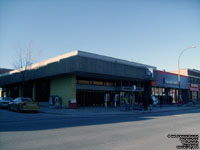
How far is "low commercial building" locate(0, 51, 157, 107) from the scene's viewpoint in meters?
24.0

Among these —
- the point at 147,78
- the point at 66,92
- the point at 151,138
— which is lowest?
the point at 151,138

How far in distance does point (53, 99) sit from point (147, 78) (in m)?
14.7

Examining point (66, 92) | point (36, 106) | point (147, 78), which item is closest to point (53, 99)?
point (66, 92)

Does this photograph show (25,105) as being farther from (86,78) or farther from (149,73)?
(149,73)

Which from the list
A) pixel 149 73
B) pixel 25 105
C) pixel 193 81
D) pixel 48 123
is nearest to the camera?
pixel 48 123

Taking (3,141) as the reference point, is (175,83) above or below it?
above

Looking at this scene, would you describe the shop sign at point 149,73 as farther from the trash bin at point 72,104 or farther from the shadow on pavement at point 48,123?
the shadow on pavement at point 48,123

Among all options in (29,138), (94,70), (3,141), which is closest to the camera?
(3,141)

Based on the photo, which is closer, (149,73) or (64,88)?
(64,88)

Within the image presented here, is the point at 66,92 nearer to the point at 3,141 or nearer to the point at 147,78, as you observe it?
the point at 147,78

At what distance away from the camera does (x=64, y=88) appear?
27.3 m

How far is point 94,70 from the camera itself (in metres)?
24.0

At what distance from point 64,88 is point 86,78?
3345 mm

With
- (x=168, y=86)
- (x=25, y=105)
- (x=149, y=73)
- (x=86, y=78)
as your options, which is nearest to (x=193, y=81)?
(x=168, y=86)
